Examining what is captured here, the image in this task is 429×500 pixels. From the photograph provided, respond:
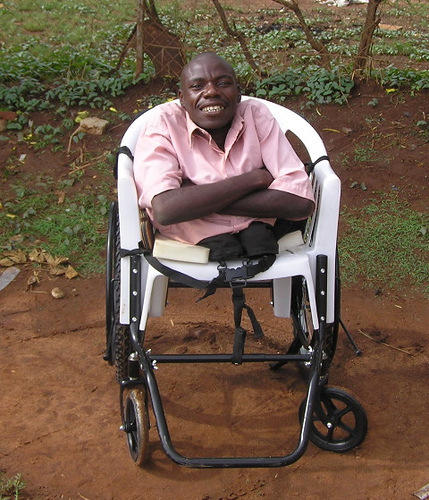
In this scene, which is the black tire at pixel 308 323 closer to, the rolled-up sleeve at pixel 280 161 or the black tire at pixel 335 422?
the black tire at pixel 335 422

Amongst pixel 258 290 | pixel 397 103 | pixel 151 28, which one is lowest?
pixel 258 290

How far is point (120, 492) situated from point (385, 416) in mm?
1327

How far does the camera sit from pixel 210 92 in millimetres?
2898

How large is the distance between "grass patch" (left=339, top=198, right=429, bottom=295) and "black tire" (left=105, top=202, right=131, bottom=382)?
181 cm

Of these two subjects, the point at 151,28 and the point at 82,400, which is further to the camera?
the point at 151,28

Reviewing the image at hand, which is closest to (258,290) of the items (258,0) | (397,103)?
(397,103)

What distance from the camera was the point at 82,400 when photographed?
332 centimetres

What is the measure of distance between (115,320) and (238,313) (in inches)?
22.6

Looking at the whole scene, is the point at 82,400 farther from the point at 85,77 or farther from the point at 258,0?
the point at 258,0

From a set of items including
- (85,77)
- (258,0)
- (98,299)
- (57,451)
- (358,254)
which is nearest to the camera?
(57,451)

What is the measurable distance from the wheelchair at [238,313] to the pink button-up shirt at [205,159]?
110 mm

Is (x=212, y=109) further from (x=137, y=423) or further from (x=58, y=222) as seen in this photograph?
(x=58, y=222)

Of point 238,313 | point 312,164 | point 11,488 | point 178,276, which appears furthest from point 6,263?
point 312,164

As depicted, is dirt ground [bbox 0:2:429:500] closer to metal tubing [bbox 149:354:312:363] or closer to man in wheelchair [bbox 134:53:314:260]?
metal tubing [bbox 149:354:312:363]
